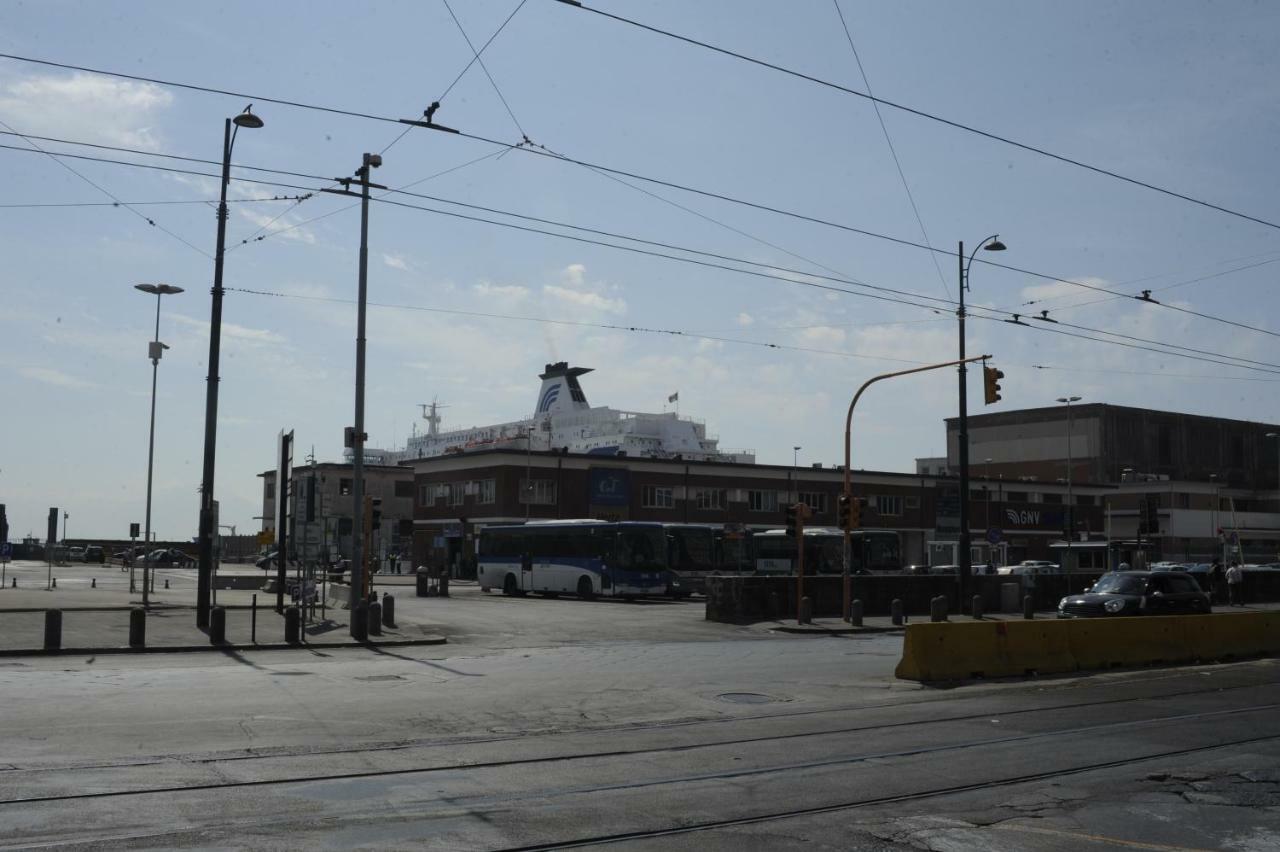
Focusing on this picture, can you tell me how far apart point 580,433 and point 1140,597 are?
202 feet

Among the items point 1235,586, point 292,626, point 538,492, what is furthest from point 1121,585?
point 538,492

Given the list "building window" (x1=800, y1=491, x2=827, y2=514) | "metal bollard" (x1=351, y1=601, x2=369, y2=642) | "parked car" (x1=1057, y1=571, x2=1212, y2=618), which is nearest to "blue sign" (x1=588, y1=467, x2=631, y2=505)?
"building window" (x1=800, y1=491, x2=827, y2=514)

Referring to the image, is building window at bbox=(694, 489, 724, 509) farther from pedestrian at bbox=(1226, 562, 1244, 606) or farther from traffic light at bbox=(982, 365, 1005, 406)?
traffic light at bbox=(982, 365, 1005, 406)

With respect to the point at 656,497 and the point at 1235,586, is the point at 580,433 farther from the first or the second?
the point at 1235,586

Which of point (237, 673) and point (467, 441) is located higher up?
point (467, 441)

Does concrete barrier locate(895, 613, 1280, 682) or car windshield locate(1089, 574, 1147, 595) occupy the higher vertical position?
car windshield locate(1089, 574, 1147, 595)

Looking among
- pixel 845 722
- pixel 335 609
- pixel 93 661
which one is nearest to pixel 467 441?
pixel 335 609

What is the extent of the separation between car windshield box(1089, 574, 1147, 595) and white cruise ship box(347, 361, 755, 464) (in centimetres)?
4958

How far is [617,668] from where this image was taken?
2008 cm

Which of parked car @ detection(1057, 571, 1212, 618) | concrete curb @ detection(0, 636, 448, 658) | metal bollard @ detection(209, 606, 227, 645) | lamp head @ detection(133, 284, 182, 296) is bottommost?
concrete curb @ detection(0, 636, 448, 658)

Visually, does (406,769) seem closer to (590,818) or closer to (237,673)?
A: (590,818)

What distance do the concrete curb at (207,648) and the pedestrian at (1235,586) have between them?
34651 mm

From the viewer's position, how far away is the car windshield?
2809 cm

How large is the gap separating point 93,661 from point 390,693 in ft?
22.7
